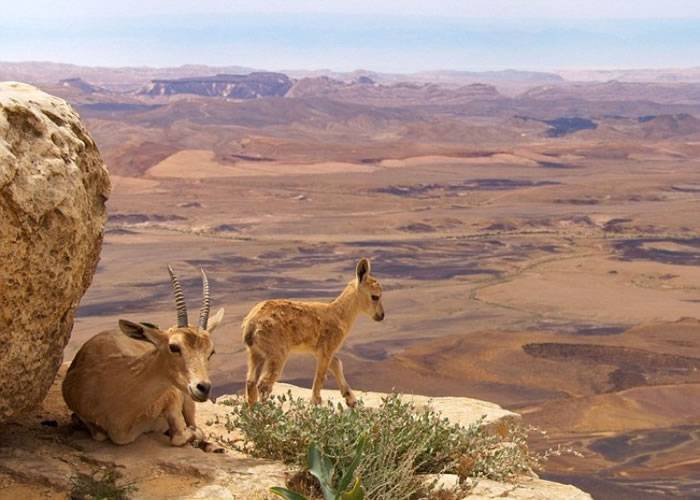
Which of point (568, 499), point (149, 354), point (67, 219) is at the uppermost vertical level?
point (67, 219)

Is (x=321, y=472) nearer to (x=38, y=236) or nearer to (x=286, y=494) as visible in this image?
(x=286, y=494)

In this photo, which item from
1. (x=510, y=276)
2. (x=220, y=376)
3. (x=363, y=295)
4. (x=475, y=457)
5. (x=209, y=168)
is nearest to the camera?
(x=475, y=457)

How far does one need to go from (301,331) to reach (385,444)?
2.59 m

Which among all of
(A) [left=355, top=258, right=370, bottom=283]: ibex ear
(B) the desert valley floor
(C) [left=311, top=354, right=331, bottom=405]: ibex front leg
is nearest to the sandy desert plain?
(B) the desert valley floor

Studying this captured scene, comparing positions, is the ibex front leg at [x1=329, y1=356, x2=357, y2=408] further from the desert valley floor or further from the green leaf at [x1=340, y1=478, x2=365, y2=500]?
the desert valley floor

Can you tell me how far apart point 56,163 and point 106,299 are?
116ft

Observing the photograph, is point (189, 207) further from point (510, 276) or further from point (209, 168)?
point (510, 276)

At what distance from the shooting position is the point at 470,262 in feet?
172

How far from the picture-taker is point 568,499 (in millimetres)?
7852

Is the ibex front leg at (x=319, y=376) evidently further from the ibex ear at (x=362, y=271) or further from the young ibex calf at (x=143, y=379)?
the young ibex calf at (x=143, y=379)

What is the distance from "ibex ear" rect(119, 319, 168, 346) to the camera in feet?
25.0

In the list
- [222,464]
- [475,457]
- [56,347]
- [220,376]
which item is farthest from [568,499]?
[220,376]

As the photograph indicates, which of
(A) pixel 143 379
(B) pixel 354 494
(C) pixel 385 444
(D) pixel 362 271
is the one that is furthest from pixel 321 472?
(D) pixel 362 271

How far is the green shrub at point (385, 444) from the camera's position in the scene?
7512 millimetres
